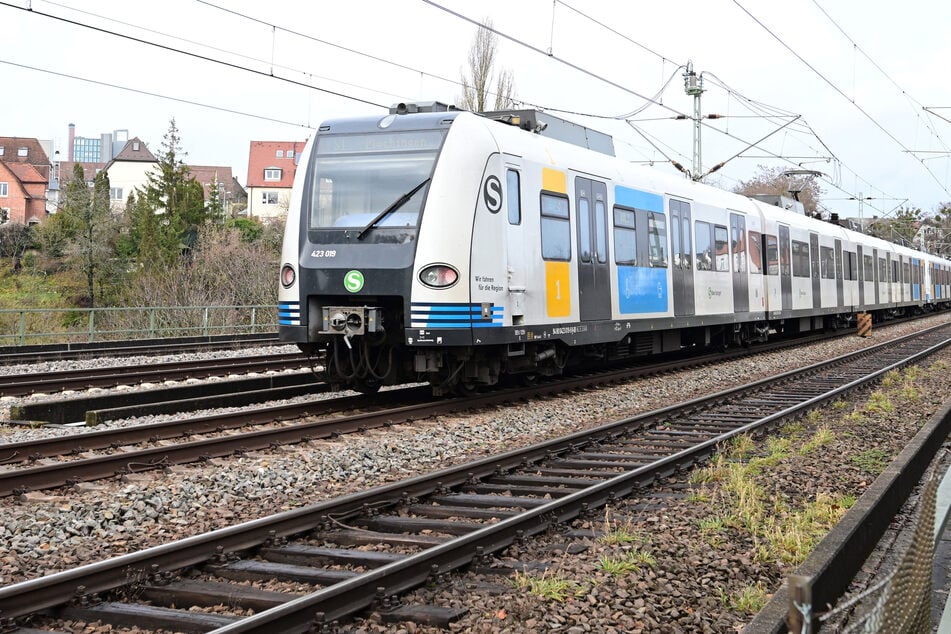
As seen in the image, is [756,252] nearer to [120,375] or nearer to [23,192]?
[120,375]

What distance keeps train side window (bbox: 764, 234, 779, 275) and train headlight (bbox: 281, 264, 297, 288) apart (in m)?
13.9

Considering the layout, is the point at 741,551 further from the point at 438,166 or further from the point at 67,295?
the point at 67,295

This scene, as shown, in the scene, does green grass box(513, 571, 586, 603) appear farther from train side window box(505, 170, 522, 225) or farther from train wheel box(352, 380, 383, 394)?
train wheel box(352, 380, 383, 394)

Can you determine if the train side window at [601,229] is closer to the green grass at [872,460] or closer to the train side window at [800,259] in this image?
the green grass at [872,460]

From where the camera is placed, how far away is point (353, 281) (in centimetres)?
1112

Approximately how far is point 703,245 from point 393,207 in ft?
28.9

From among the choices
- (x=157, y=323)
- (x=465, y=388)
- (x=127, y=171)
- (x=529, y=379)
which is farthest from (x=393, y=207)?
(x=127, y=171)

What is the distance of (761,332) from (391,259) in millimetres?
14800

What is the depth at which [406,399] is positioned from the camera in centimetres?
1270

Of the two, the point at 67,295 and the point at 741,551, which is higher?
the point at 67,295

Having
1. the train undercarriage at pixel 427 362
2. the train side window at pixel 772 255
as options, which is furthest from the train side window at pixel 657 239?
the train side window at pixel 772 255

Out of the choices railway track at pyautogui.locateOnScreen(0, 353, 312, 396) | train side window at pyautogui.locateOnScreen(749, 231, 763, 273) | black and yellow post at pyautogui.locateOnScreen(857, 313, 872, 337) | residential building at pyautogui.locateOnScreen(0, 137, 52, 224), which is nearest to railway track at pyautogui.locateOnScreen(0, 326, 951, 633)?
railway track at pyautogui.locateOnScreen(0, 353, 312, 396)

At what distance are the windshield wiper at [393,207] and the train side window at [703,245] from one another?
26.6ft

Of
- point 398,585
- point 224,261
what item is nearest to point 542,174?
point 398,585
